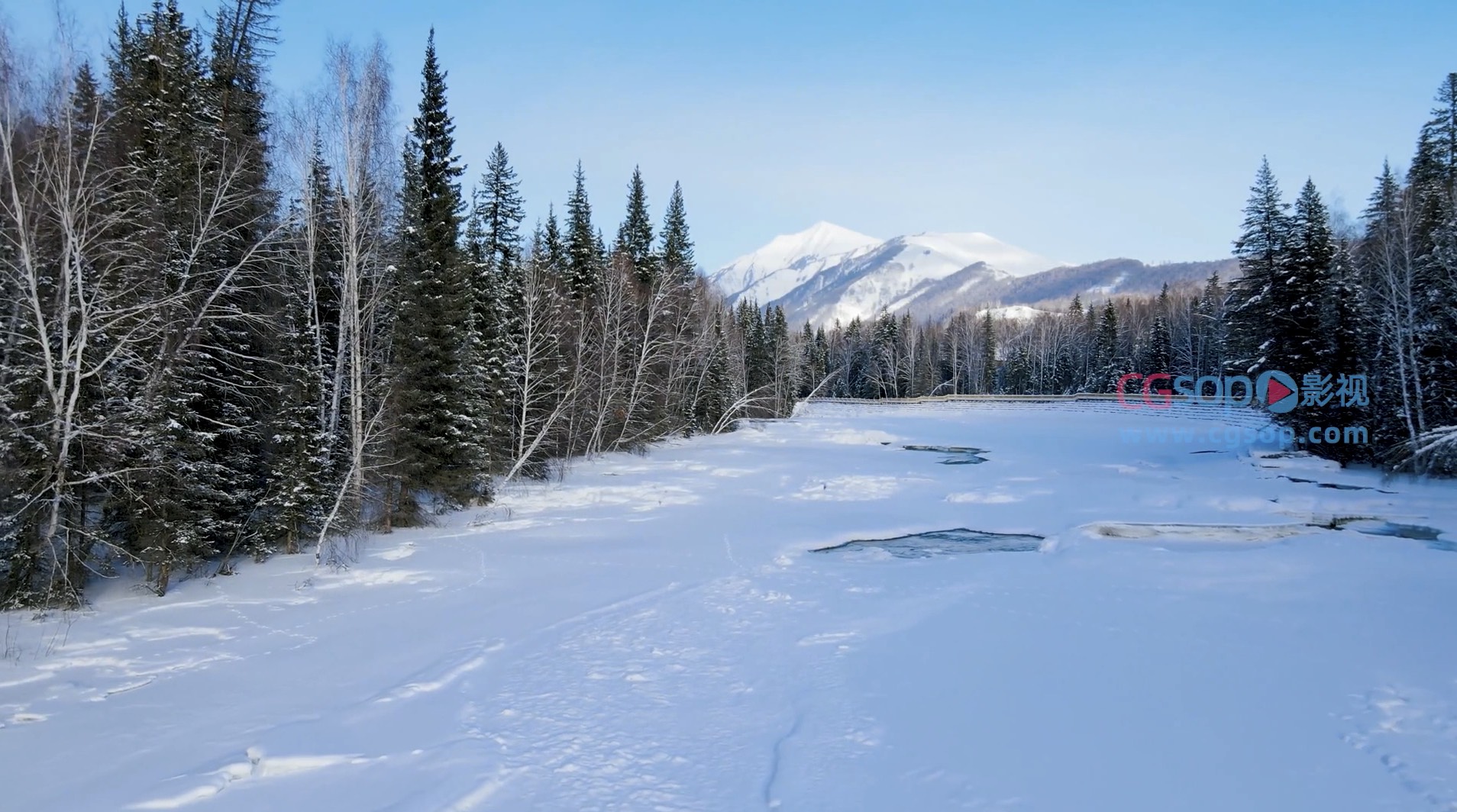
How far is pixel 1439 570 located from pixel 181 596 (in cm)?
2106

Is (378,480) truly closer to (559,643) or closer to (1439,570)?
(559,643)

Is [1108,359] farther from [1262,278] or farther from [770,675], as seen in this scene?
[770,675]

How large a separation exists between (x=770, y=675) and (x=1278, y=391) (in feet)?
102

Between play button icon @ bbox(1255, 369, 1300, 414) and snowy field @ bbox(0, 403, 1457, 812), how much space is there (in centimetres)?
1406

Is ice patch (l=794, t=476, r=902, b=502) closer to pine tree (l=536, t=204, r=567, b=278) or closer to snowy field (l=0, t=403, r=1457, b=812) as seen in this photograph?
snowy field (l=0, t=403, r=1457, b=812)

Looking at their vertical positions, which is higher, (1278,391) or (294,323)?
(294,323)

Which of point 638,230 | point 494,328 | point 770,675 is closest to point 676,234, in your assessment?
point 638,230

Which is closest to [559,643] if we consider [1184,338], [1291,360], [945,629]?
[945,629]

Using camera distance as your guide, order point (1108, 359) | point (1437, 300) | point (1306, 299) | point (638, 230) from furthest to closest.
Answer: point (1108, 359)
point (638, 230)
point (1306, 299)
point (1437, 300)

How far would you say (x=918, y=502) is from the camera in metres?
22.0

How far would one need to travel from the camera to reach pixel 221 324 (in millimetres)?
14930

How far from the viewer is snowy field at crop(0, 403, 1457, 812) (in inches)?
228

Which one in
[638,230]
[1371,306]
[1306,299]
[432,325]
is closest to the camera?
[432,325]

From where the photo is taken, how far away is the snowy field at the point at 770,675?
580 centimetres
